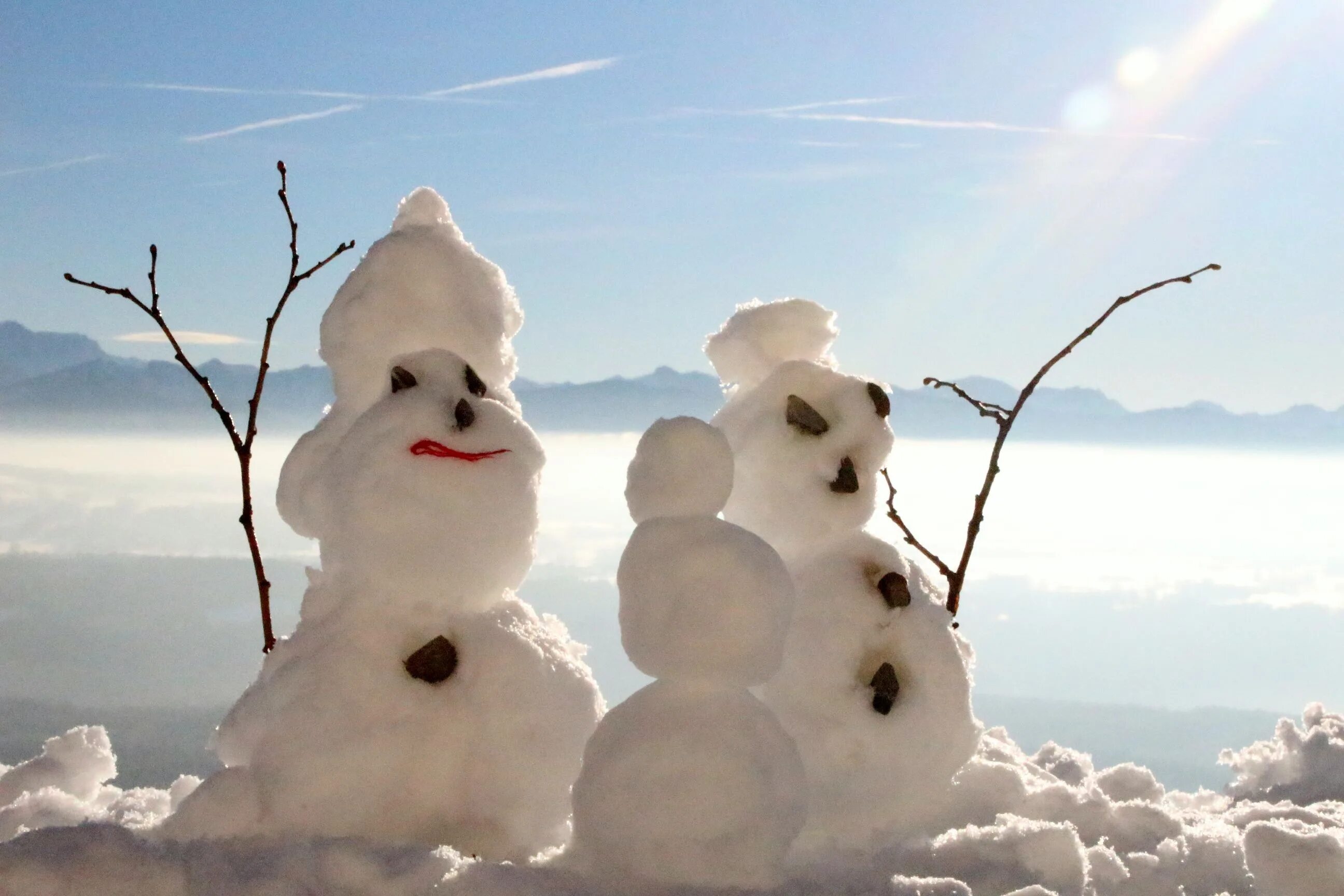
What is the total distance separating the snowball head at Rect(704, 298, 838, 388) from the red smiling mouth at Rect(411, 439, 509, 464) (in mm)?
648

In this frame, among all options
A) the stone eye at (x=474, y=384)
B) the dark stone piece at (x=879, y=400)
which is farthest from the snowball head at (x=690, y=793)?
the dark stone piece at (x=879, y=400)

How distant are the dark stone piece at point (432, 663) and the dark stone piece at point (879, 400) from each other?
923mm

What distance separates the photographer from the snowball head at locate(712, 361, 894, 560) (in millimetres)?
2045

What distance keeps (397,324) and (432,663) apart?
61cm

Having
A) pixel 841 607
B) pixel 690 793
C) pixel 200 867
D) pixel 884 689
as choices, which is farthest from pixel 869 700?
pixel 200 867

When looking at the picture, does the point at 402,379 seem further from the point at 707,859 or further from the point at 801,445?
the point at 707,859

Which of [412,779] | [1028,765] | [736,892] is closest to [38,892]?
[412,779]

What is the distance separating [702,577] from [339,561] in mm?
684

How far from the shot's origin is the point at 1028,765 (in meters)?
2.70

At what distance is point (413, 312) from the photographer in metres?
1.95

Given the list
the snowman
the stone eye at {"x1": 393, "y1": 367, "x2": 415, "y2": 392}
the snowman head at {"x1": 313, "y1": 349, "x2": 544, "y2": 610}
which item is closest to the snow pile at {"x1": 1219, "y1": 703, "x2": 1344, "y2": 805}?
the snowman

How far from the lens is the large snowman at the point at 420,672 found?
5.64ft

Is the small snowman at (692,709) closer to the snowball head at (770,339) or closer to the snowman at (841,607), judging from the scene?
the snowman at (841,607)

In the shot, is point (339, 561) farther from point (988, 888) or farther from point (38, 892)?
point (988, 888)
